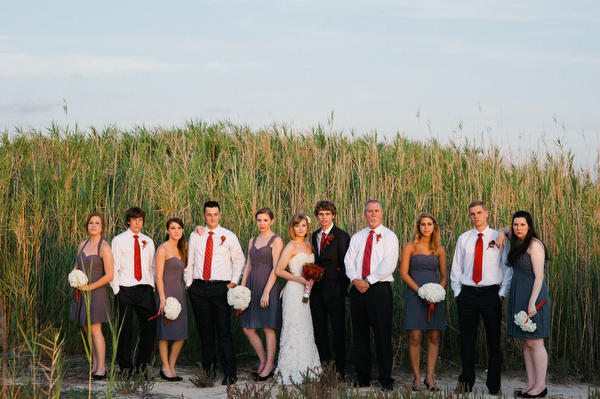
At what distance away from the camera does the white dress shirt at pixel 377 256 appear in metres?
5.15

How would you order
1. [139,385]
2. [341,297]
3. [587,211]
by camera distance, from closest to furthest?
1. [139,385]
2. [341,297]
3. [587,211]

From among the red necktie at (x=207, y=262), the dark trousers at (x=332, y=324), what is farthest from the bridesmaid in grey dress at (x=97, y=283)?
the dark trousers at (x=332, y=324)

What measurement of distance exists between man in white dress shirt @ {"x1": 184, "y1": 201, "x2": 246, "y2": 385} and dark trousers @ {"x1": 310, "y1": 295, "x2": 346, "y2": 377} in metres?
0.90

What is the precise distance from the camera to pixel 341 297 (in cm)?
541

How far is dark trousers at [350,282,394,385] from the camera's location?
5148 mm

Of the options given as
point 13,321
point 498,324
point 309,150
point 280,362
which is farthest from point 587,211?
point 13,321

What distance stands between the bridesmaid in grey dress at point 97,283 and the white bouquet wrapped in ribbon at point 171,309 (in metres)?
0.61

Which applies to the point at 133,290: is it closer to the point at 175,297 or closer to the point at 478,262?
the point at 175,297

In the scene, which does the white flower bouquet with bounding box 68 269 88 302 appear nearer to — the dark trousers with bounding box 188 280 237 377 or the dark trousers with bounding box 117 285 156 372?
the dark trousers with bounding box 117 285 156 372

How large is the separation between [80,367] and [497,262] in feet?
15.8

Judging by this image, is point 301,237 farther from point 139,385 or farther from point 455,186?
point 455,186

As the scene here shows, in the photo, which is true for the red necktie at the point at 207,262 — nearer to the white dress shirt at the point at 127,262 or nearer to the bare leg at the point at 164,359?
the white dress shirt at the point at 127,262

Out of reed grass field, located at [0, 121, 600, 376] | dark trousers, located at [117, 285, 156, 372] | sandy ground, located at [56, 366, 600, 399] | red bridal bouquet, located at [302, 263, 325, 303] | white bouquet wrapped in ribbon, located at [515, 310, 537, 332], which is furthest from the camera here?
reed grass field, located at [0, 121, 600, 376]

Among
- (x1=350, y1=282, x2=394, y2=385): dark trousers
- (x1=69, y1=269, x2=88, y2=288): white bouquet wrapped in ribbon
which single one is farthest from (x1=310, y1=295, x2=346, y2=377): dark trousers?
(x1=69, y1=269, x2=88, y2=288): white bouquet wrapped in ribbon
